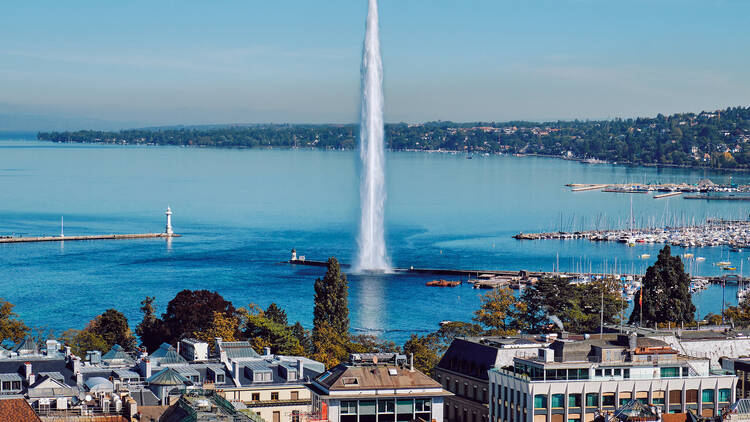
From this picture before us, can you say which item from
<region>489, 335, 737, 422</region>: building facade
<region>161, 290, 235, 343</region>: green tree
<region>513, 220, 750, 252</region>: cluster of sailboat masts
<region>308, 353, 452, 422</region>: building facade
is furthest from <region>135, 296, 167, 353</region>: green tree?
<region>513, 220, 750, 252</region>: cluster of sailboat masts

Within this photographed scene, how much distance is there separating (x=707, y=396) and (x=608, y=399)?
11.3 feet

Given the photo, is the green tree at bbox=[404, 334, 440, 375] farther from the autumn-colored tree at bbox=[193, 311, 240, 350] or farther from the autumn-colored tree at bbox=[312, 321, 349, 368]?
the autumn-colored tree at bbox=[193, 311, 240, 350]

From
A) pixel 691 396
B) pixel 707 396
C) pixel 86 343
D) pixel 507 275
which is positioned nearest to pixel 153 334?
pixel 86 343

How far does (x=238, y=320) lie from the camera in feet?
188

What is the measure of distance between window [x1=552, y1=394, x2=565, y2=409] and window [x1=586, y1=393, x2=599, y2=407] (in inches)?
33.3

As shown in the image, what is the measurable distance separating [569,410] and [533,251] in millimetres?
97038

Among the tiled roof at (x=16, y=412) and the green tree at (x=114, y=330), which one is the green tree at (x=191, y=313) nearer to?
the green tree at (x=114, y=330)

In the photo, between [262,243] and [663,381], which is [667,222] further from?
[663,381]

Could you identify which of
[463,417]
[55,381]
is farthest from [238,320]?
[55,381]

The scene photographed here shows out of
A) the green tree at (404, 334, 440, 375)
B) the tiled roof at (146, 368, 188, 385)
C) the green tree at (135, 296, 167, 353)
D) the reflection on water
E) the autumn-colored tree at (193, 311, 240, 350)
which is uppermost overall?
the tiled roof at (146, 368, 188, 385)

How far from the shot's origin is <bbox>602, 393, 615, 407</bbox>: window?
39.1 metres

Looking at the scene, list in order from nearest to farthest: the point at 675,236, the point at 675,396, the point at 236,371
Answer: the point at 675,396
the point at 236,371
the point at 675,236

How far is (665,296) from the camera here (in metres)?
63.2

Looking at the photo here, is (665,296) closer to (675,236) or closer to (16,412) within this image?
(16,412)
